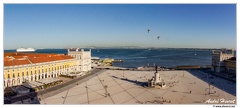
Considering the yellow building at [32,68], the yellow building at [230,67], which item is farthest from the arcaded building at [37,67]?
the yellow building at [230,67]

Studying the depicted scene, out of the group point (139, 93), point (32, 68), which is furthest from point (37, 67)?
point (139, 93)

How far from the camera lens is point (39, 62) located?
137 feet

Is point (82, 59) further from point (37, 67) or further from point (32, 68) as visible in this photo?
point (32, 68)

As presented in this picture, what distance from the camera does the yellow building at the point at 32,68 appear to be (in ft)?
117

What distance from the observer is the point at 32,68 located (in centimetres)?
3966

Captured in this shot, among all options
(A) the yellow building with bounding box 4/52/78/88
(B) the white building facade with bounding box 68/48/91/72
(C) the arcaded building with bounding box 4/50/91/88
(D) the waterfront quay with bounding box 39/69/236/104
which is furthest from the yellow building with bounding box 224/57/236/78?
(A) the yellow building with bounding box 4/52/78/88

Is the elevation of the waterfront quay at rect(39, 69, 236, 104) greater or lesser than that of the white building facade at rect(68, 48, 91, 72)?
lesser

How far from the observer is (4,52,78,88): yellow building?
35781mm

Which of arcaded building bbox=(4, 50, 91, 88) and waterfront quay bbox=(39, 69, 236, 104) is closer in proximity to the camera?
waterfront quay bbox=(39, 69, 236, 104)

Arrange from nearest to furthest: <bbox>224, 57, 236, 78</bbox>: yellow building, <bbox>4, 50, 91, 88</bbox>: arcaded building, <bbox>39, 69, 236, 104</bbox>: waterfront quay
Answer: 1. <bbox>39, 69, 236, 104</bbox>: waterfront quay
2. <bbox>4, 50, 91, 88</bbox>: arcaded building
3. <bbox>224, 57, 236, 78</bbox>: yellow building

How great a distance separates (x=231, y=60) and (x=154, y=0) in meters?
39.6

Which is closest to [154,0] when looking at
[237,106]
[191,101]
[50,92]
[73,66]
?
[237,106]

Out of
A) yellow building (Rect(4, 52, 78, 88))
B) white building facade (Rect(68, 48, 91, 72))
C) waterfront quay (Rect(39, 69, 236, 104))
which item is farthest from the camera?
white building facade (Rect(68, 48, 91, 72))

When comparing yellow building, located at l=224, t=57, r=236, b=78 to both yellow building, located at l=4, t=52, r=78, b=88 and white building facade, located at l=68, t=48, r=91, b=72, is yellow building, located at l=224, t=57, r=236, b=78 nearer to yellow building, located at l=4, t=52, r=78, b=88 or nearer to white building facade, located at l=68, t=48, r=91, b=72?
white building facade, located at l=68, t=48, r=91, b=72
